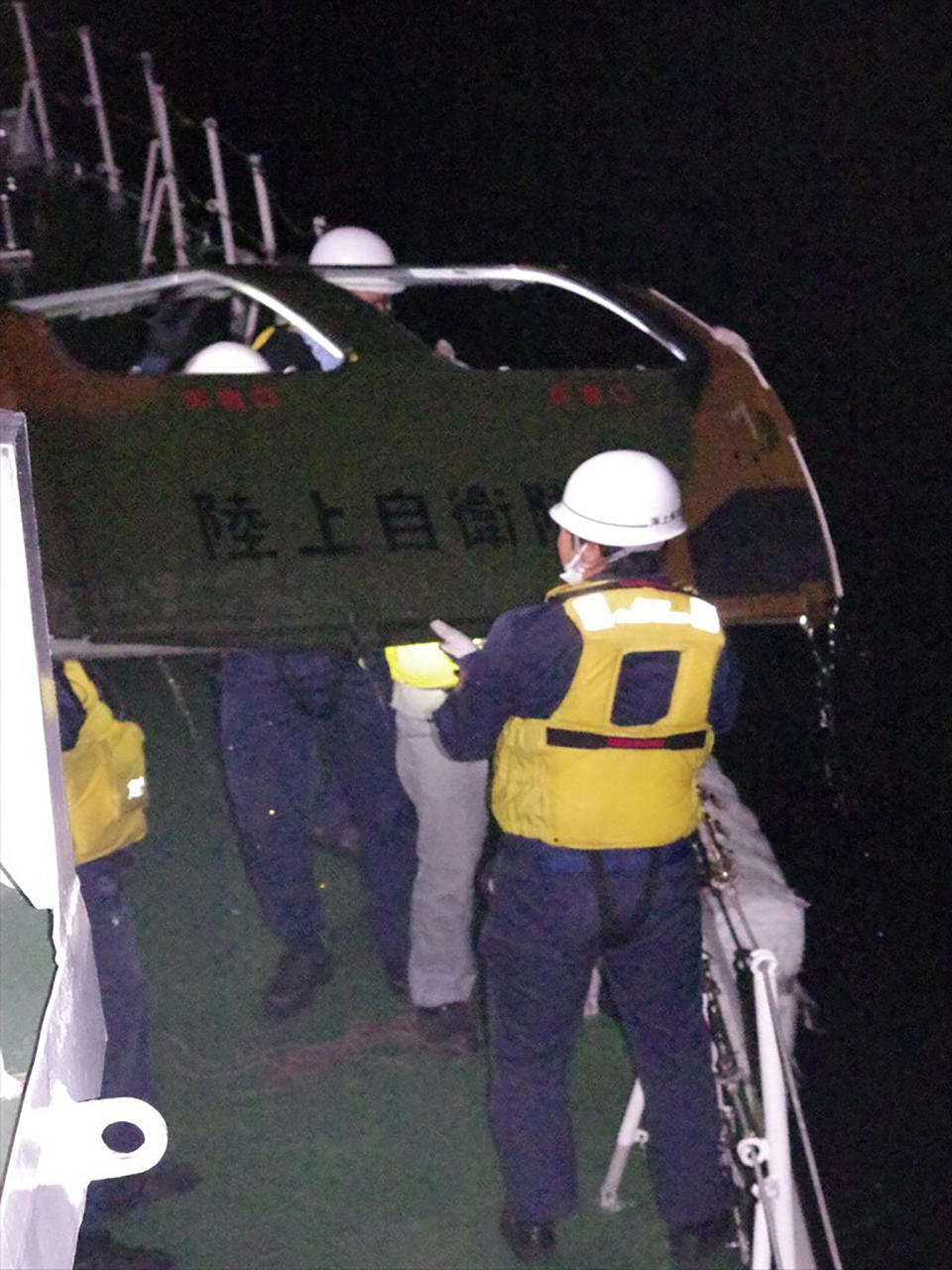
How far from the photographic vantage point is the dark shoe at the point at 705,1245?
280cm

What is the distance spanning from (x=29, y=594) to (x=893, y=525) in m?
5.29

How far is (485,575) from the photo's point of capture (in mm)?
2994

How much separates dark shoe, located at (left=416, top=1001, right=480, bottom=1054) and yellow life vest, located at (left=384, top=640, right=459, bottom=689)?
1006 mm

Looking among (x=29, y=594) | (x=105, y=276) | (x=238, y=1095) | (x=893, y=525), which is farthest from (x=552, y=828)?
(x=105, y=276)

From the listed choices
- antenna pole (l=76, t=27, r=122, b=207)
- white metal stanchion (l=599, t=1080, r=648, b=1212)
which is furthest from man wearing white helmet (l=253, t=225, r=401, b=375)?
antenna pole (l=76, t=27, r=122, b=207)

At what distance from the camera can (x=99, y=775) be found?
2.47 meters

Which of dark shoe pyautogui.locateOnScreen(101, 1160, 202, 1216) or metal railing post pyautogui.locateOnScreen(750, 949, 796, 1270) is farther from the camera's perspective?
dark shoe pyautogui.locateOnScreen(101, 1160, 202, 1216)

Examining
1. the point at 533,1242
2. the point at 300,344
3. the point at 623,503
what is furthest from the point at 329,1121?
the point at 300,344

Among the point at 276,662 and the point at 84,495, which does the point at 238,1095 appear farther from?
the point at 84,495

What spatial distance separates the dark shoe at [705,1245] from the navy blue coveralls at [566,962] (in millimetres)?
27

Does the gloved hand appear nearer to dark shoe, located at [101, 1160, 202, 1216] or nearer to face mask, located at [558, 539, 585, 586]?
face mask, located at [558, 539, 585, 586]

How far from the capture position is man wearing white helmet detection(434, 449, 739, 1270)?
2441mm

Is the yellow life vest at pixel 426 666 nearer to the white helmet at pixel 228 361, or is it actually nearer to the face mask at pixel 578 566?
the face mask at pixel 578 566

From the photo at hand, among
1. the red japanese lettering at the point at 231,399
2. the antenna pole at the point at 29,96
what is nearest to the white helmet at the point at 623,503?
the red japanese lettering at the point at 231,399
